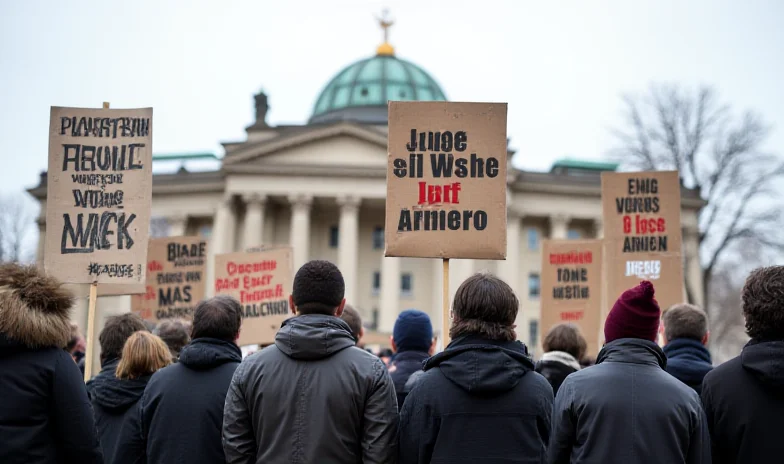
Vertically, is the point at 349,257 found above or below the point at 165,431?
above

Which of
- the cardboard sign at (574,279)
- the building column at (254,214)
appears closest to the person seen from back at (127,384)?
the cardboard sign at (574,279)

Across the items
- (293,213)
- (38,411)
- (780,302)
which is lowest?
(38,411)

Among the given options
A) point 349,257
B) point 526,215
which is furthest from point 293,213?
point 526,215

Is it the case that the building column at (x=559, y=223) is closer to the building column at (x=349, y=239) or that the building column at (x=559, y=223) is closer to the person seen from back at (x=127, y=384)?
the building column at (x=349, y=239)

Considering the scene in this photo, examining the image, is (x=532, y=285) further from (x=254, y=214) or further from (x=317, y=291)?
(x=317, y=291)

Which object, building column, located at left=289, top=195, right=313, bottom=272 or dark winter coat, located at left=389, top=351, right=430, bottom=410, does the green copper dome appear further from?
dark winter coat, located at left=389, top=351, right=430, bottom=410

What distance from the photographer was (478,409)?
436cm

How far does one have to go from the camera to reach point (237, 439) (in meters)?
4.60

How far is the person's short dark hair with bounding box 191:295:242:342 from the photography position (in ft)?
17.7

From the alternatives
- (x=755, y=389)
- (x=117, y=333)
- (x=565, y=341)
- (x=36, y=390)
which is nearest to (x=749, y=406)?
(x=755, y=389)

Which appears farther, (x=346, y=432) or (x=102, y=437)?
(x=102, y=437)

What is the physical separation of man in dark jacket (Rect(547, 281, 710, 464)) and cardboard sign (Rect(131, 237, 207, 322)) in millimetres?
10749

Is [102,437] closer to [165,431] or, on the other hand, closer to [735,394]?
[165,431]

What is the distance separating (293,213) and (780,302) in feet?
160
